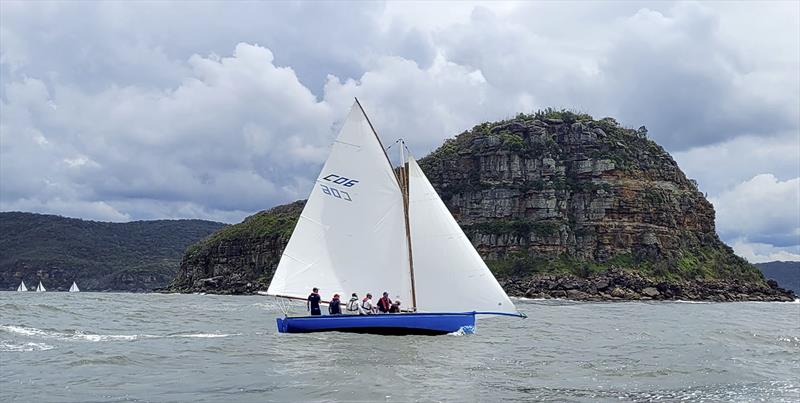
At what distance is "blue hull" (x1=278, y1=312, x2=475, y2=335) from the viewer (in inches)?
1249

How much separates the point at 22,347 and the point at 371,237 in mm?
14488

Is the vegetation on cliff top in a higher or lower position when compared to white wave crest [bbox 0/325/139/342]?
higher

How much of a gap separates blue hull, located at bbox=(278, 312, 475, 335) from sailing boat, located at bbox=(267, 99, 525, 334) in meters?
0.85

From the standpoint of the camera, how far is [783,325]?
164 ft

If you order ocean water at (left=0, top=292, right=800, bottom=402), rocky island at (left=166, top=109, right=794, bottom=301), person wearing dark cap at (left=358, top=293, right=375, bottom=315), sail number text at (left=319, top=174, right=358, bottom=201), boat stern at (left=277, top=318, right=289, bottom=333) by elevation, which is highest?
rocky island at (left=166, top=109, right=794, bottom=301)

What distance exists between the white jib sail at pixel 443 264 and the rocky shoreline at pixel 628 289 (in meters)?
81.0

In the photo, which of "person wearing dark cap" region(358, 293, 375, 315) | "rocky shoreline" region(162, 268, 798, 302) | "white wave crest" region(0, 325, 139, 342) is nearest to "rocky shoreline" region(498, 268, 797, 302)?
"rocky shoreline" region(162, 268, 798, 302)

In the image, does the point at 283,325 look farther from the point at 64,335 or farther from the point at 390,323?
the point at 64,335

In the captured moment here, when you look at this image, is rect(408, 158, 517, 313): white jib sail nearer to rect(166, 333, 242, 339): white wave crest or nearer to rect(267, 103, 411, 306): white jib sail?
rect(267, 103, 411, 306): white jib sail

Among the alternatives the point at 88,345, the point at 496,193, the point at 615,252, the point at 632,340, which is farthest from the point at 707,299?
the point at 88,345

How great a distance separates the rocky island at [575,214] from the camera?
13688cm

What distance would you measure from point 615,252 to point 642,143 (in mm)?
29534

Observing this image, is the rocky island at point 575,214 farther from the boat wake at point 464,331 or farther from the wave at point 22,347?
the wave at point 22,347

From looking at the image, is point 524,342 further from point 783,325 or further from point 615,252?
point 615,252
